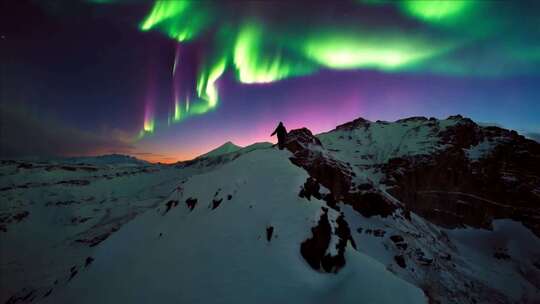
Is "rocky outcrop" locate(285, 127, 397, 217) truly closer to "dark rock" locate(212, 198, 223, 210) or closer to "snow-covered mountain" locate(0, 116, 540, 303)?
"snow-covered mountain" locate(0, 116, 540, 303)

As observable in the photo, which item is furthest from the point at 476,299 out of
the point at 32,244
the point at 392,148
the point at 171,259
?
the point at 32,244

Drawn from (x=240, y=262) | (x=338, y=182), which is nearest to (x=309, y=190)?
(x=240, y=262)

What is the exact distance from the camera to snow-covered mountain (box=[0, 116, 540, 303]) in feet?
41.5

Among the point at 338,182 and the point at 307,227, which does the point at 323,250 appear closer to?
the point at 307,227

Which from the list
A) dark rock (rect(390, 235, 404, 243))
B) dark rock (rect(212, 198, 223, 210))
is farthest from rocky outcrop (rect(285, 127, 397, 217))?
dark rock (rect(212, 198, 223, 210))

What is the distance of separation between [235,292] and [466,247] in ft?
263

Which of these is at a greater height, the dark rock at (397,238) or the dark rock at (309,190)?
the dark rock at (309,190)

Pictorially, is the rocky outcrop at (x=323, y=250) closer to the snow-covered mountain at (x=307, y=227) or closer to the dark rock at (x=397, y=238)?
the snow-covered mountain at (x=307, y=227)

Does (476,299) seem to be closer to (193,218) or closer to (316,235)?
(316,235)

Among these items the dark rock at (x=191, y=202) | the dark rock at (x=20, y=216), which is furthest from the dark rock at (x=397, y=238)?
the dark rock at (x=20, y=216)

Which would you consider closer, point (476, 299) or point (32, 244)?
point (476, 299)

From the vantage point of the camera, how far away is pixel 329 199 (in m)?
22.2

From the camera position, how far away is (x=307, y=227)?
46.3 feet

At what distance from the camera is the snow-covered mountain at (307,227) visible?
41.5 feet
